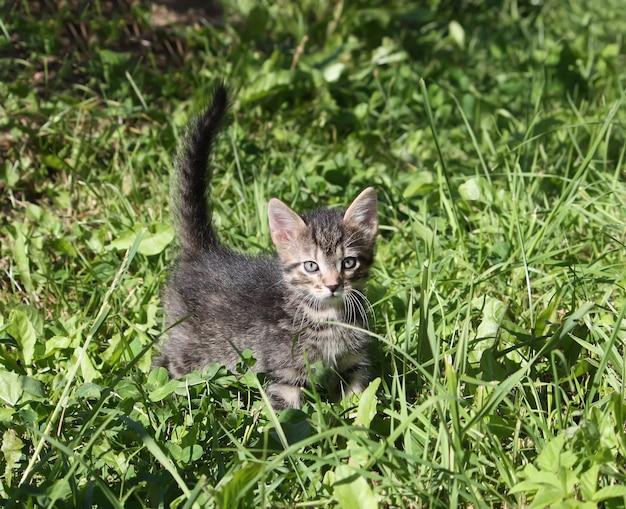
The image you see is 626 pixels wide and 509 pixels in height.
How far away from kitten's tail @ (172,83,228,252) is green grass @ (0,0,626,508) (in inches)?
9.7

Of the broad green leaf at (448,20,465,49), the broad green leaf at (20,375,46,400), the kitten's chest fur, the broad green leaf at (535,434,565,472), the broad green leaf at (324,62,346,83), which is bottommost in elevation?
the broad green leaf at (448,20,465,49)

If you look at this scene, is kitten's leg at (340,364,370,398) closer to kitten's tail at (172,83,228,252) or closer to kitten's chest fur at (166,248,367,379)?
kitten's chest fur at (166,248,367,379)

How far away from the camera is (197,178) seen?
3758 mm

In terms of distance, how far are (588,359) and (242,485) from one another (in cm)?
149

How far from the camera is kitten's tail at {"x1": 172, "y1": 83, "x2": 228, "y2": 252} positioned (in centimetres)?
364

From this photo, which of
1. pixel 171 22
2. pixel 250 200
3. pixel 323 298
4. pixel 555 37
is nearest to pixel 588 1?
pixel 555 37

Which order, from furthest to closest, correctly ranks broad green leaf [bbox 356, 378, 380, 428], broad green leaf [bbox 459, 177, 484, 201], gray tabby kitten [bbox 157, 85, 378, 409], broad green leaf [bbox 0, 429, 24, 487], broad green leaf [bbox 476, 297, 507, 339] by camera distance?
broad green leaf [bbox 459, 177, 484, 201] → gray tabby kitten [bbox 157, 85, 378, 409] → broad green leaf [bbox 476, 297, 507, 339] → broad green leaf [bbox 356, 378, 380, 428] → broad green leaf [bbox 0, 429, 24, 487]

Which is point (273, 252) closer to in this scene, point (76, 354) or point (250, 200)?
point (250, 200)

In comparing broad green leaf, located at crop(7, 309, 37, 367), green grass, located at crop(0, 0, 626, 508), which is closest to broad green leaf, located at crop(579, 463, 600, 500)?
green grass, located at crop(0, 0, 626, 508)

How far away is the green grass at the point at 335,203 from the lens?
102 inches

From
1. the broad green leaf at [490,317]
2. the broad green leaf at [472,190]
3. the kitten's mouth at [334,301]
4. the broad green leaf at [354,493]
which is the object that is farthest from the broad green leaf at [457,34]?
the broad green leaf at [354,493]

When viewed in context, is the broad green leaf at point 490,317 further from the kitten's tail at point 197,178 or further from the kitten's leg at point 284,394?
the kitten's tail at point 197,178

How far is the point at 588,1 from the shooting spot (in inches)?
337

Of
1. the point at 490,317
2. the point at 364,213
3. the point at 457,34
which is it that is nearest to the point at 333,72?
the point at 457,34
